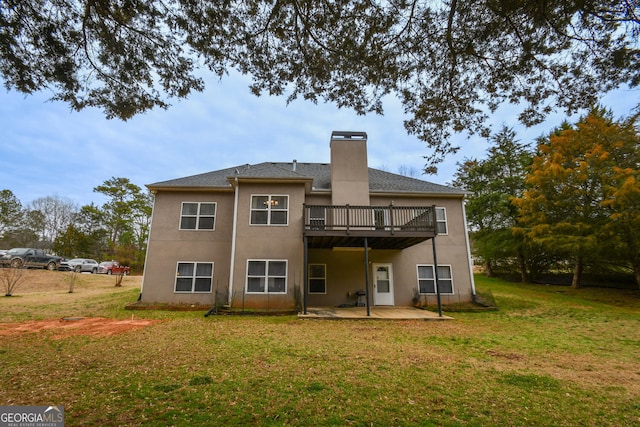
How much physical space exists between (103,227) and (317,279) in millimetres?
34699

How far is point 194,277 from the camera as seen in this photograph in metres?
12.0

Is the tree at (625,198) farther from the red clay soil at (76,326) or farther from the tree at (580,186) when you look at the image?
the red clay soil at (76,326)

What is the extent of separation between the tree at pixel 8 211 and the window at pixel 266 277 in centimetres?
4108

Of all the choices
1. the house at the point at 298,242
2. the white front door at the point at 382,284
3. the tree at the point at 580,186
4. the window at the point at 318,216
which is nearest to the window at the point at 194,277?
the house at the point at 298,242

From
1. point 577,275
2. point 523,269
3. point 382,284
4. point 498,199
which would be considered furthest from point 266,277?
point 523,269

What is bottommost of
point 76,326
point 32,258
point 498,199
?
point 76,326

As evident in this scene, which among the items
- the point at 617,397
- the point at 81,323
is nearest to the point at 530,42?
the point at 617,397

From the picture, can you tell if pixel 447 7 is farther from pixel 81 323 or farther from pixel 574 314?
pixel 574 314

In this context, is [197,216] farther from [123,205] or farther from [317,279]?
[123,205]

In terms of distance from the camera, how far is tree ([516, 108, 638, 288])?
45.3ft

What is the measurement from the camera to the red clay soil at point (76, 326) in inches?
279

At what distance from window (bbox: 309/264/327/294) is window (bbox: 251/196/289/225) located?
2.52m

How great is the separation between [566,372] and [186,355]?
6.50 metres

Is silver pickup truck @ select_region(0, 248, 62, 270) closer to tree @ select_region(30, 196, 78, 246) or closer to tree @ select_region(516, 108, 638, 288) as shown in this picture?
tree @ select_region(30, 196, 78, 246)
